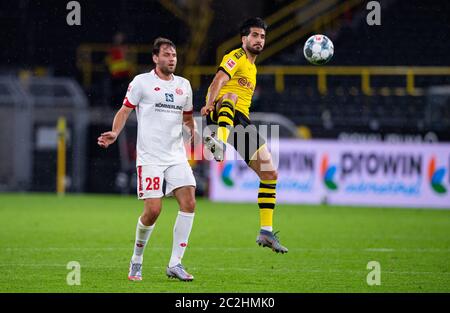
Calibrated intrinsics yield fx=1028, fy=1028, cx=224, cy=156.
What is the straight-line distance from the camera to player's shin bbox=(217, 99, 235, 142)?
11.7 m

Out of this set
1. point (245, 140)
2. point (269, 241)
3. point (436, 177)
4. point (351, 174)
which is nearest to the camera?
point (269, 241)

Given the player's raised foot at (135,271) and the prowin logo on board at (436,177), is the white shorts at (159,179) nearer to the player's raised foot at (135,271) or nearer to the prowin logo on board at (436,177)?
the player's raised foot at (135,271)

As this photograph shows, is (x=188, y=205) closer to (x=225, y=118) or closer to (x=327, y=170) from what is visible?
(x=225, y=118)

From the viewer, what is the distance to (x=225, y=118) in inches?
461

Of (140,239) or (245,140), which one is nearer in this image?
(140,239)

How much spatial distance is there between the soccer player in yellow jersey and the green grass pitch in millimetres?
732

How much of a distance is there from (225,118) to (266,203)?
1077 millimetres

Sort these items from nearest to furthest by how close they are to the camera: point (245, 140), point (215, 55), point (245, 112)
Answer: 1. point (245, 140)
2. point (245, 112)
3. point (215, 55)

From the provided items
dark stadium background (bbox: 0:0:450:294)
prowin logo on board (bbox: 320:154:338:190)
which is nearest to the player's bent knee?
dark stadium background (bbox: 0:0:450:294)

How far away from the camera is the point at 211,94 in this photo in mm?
11398

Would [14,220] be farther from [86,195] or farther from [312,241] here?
[86,195]

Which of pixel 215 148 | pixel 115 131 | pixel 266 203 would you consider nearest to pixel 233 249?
pixel 266 203

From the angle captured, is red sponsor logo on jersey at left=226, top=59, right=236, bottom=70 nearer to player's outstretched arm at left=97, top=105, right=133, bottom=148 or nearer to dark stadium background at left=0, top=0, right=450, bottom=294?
player's outstretched arm at left=97, top=105, right=133, bottom=148
